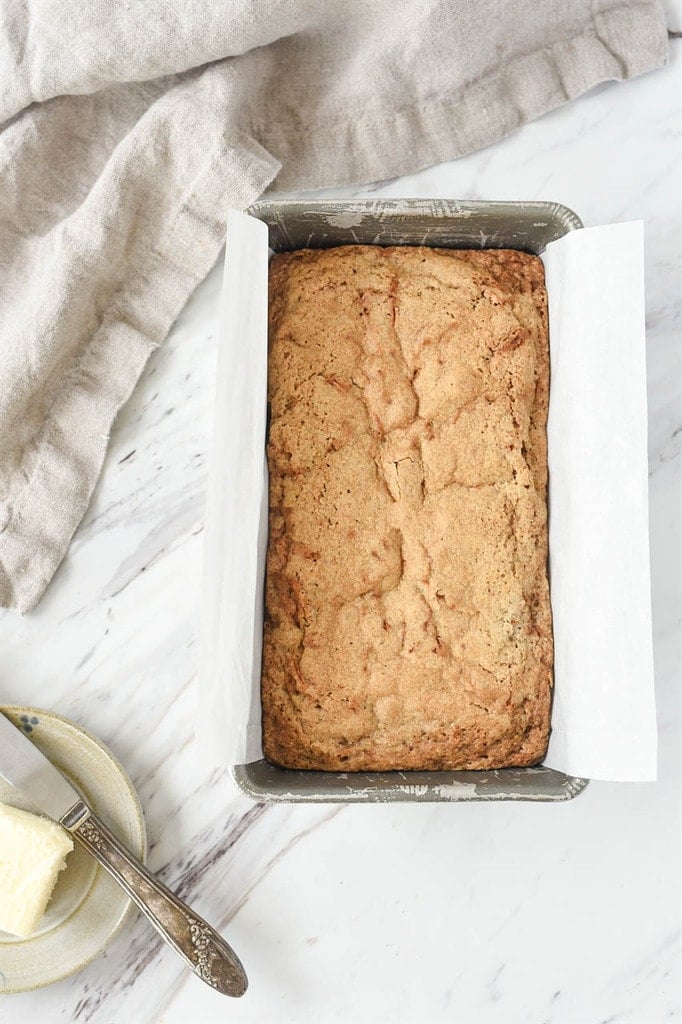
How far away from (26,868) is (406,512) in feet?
2.66

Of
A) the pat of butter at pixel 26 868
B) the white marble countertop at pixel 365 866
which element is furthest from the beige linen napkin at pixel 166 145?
the pat of butter at pixel 26 868

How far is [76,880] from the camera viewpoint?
137 centimetres

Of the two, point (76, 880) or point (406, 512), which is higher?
point (406, 512)

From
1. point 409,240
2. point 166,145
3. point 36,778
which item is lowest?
point 36,778

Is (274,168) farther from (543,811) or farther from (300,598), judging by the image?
(543,811)

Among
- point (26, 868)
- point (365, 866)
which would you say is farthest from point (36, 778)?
point (365, 866)

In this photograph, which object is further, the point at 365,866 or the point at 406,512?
the point at 365,866

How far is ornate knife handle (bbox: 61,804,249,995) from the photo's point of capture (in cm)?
132

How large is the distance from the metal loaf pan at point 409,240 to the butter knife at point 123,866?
1.03ft

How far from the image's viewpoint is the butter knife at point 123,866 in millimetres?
1316

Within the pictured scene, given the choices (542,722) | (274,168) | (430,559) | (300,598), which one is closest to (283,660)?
(300,598)

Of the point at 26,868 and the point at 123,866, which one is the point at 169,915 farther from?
the point at 26,868

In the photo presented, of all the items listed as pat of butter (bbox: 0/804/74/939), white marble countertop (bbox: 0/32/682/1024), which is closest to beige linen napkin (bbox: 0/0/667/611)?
white marble countertop (bbox: 0/32/682/1024)

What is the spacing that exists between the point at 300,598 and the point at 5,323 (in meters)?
0.74
